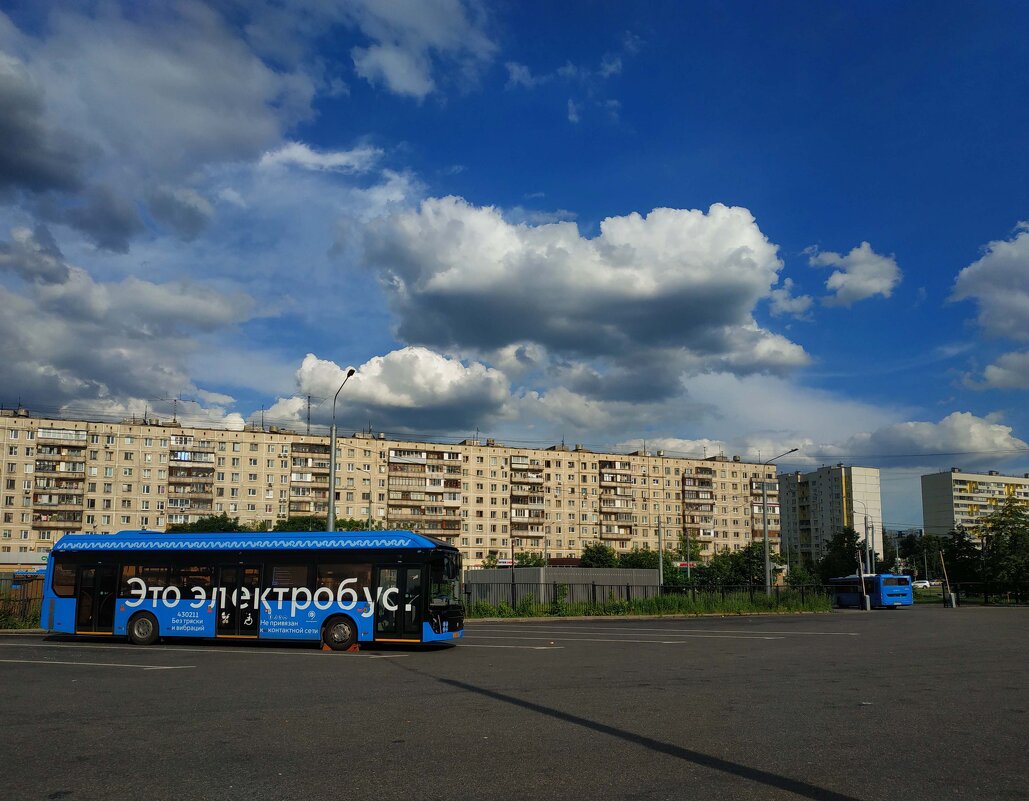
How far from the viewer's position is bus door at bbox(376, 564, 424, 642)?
19625 mm

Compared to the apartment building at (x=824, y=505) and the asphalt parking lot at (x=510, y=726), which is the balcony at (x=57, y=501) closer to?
the asphalt parking lot at (x=510, y=726)

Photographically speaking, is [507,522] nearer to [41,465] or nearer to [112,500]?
[112,500]

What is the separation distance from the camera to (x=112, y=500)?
10031 centimetres

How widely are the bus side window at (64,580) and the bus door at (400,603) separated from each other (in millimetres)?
8082

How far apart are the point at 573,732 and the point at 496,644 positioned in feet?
43.4

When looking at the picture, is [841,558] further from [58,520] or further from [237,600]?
[237,600]

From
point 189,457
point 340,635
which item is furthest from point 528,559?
point 340,635

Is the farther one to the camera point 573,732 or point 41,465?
point 41,465

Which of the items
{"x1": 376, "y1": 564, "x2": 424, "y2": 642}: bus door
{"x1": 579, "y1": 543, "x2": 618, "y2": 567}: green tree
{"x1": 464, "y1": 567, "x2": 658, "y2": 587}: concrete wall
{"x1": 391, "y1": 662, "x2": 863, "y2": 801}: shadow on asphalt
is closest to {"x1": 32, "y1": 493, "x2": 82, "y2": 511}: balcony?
{"x1": 579, "y1": 543, "x2": 618, "y2": 567}: green tree

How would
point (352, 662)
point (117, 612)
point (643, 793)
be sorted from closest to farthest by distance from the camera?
→ point (643, 793) < point (352, 662) < point (117, 612)

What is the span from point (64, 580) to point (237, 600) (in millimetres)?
4793

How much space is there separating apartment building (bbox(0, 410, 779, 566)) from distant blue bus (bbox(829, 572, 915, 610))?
88.0 ft

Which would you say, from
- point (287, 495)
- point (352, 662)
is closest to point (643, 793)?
point (352, 662)

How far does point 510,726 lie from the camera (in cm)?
952
